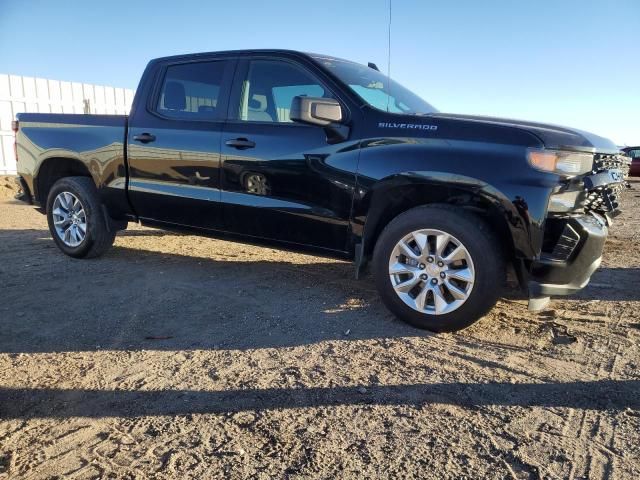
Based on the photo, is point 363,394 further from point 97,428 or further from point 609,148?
point 609,148

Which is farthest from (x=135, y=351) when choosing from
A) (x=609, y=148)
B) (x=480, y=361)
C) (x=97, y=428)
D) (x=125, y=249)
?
(x=609, y=148)

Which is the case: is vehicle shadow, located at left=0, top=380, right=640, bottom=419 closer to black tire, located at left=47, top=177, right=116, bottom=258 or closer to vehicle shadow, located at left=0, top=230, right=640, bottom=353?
vehicle shadow, located at left=0, top=230, right=640, bottom=353

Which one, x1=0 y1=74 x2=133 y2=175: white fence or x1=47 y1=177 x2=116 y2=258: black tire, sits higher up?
x1=0 y1=74 x2=133 y2=175: white fence

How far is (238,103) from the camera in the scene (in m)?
4.23

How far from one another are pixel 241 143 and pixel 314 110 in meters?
0.88

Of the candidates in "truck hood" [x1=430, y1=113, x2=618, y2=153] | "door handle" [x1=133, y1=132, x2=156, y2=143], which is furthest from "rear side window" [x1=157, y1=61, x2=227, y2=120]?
"truck hood" [x1=430, y1=113, x2=618, y2=153]

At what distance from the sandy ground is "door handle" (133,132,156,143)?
1.35 meters

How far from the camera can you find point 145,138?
4.61 m

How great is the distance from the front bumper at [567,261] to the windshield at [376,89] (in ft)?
5.10

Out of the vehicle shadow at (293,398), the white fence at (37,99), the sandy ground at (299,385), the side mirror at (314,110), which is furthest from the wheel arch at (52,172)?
the white fence at (37,99)

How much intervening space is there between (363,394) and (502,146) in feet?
5.90

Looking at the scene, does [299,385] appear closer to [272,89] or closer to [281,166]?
[281,166]

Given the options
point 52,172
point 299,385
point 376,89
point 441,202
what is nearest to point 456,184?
point 441,202

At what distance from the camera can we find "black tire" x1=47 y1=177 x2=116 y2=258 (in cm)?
510
